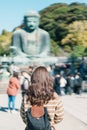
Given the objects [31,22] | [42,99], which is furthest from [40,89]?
[31,22]

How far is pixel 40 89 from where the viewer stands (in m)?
4.72

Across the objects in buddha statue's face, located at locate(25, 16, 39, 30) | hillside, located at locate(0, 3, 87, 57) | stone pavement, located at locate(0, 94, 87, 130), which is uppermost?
buddha statue's face, located at locate(25, 16, 39, 30)

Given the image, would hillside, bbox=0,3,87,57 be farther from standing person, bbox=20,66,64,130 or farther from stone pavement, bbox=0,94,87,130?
standing person, bbox=20,66,64,130

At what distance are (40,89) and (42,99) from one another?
0.32 feet

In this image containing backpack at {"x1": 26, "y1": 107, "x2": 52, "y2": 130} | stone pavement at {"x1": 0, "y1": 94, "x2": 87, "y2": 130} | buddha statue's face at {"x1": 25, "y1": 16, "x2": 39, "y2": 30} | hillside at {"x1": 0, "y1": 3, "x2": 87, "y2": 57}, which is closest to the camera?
backpack at {"x1": 26, "y1": 107, "x2": 52, "y2": 130}

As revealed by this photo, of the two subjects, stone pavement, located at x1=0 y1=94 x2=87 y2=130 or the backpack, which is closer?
the backpack

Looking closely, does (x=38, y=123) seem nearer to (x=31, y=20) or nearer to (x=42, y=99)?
(x=42, y=99)

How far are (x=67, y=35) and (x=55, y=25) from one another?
7596 mm

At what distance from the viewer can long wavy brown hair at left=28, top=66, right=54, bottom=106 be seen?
4.71 m

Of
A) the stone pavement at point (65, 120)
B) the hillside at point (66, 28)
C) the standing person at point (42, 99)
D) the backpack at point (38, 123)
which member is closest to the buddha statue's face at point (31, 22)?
the stone pavement at point (65, 120)

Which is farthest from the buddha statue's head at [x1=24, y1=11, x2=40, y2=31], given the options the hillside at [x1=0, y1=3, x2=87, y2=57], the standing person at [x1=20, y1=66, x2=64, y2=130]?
the hillside at [x1=0, y1=3, x2=87, y2=57]

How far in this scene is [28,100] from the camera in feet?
15.8

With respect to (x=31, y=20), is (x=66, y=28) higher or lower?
lower

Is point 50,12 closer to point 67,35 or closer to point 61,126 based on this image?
point 67,35
